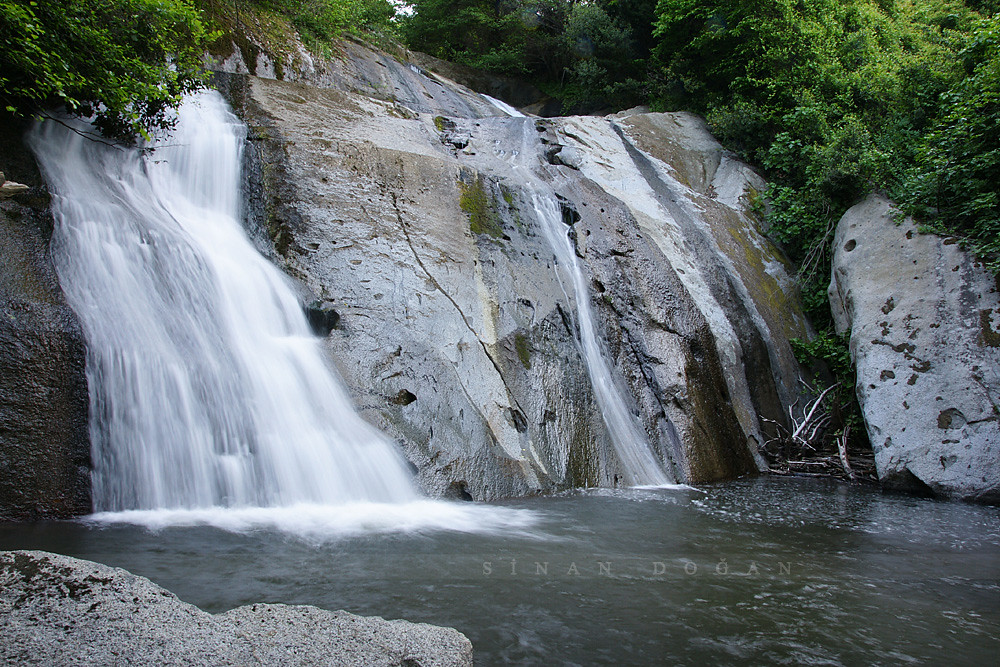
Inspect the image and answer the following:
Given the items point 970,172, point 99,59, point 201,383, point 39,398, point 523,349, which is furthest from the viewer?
point 970,172

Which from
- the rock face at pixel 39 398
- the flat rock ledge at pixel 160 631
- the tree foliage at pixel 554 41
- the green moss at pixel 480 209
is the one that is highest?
the tree foliage at pixel 554 41

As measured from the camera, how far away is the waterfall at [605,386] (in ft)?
22.7

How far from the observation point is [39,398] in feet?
14.5

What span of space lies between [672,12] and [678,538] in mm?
14589

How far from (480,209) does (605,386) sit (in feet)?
9.45

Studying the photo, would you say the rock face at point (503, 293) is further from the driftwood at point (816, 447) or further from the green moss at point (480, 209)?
the driftwood at point (816, 447)

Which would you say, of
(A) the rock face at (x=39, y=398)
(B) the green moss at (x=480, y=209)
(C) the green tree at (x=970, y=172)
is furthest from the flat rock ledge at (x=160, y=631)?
(C) the green tree at (x=970, y=172)

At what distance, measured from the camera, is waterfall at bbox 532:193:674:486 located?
22.7ft

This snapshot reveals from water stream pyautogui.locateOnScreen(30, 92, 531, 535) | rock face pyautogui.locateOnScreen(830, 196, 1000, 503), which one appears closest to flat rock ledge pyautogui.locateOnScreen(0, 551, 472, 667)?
water stream pyautogui.locateOnScreen(30, 92, 531, 535)

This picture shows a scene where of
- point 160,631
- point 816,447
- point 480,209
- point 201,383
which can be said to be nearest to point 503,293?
point 480,209

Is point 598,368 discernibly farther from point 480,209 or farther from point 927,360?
point 927,360

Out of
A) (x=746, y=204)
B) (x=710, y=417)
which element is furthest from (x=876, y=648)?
(x=746, y=204)

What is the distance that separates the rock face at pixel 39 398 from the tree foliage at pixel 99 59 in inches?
55.5

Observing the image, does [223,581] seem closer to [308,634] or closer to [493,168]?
[308,634]
